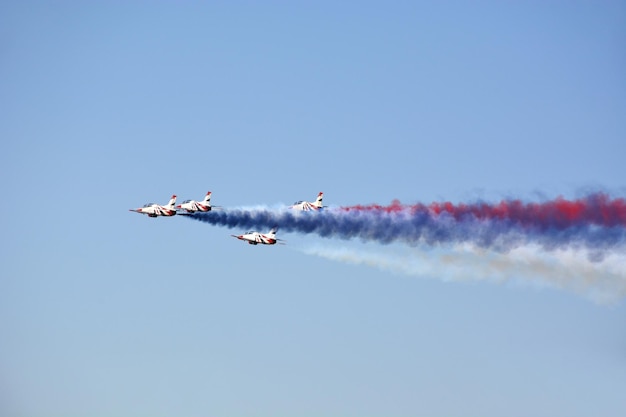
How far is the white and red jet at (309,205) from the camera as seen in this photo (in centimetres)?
13425

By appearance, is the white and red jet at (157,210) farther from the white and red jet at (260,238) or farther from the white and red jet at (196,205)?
the white and red jet at (260,238)

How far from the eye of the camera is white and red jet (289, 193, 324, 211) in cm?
13425

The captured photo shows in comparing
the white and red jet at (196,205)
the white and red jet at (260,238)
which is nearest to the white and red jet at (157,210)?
the white and red jet at (196,205)

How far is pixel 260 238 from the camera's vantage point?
128125 mm

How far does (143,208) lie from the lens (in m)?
135

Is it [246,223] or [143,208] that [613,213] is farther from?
[143,208]

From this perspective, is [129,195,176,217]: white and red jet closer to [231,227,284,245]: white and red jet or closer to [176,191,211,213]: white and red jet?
[176,191,211,213]: white and red jet

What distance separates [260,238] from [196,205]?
9.26m

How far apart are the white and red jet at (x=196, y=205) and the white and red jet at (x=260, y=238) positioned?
6.62 metres

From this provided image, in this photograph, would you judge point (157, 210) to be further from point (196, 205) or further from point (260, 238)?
point (260, 238)

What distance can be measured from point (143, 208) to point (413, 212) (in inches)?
1103

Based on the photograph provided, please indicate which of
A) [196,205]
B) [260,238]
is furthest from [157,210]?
[260,238]

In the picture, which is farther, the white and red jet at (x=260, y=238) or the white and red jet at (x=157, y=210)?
the white and red jet at (x=157, y=210)

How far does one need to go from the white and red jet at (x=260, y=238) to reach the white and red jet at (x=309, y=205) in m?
5.47
